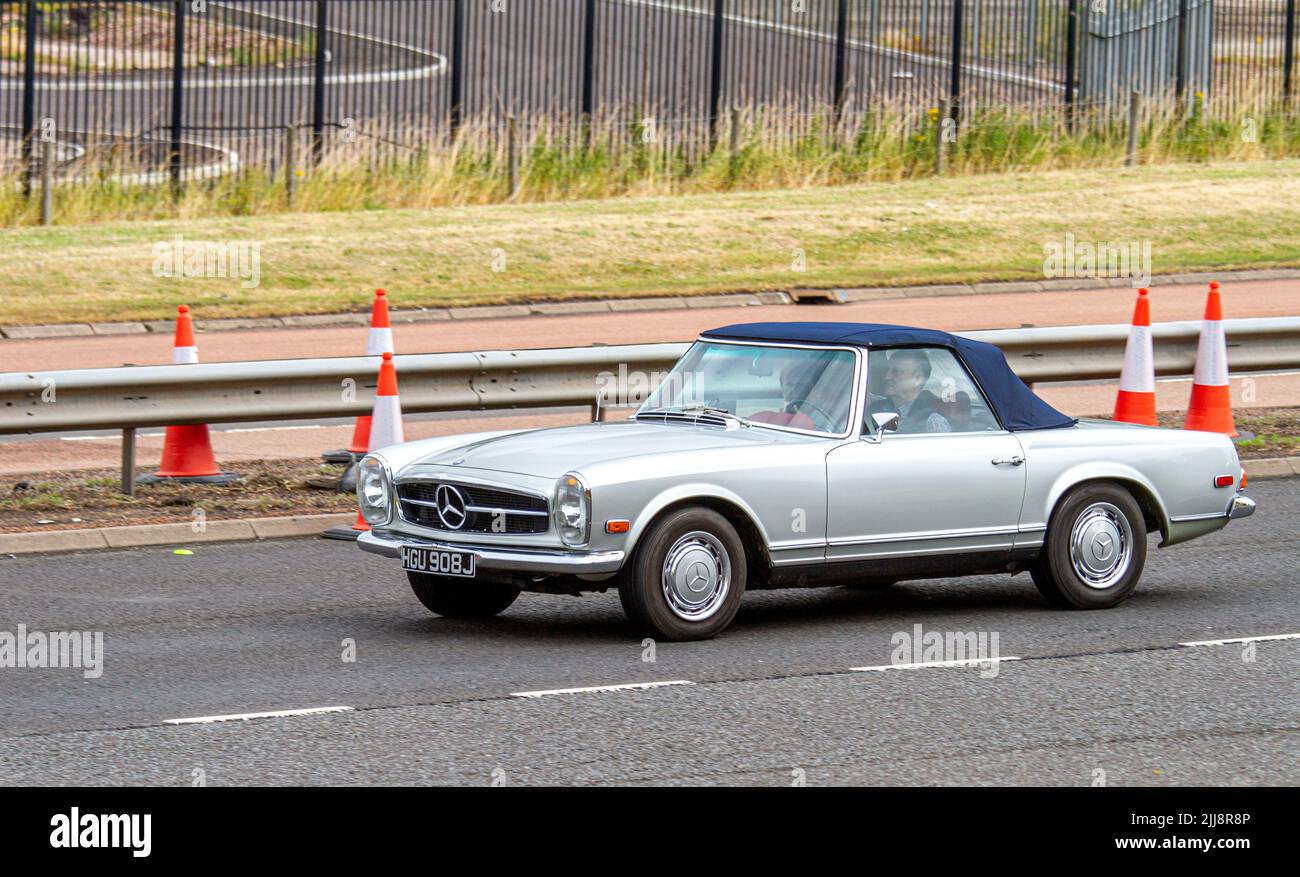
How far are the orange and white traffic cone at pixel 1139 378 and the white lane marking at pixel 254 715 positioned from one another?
23.5ft

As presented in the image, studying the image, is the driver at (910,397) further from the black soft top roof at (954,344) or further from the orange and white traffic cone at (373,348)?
the orange and white traffic cone at (373,348)

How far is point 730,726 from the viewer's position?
717cm

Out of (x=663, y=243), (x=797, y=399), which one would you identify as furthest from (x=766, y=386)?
(x=663, y=243)

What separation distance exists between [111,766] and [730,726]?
2.08 meters

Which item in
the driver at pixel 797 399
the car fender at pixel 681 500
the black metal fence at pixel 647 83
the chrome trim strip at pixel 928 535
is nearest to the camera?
the car fender at pixel 681 500

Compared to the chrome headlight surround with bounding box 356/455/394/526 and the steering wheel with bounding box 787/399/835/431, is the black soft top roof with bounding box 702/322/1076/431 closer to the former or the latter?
the steering wheel with bounding box 787/399/835/431

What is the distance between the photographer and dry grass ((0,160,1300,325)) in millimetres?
20984

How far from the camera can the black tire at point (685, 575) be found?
8.31 m

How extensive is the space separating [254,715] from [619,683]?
4.54 feet

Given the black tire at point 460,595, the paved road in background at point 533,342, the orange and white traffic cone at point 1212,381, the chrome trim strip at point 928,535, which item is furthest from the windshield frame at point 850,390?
the orange and white traffic cone at point 1212,381

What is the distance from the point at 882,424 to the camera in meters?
8.97
